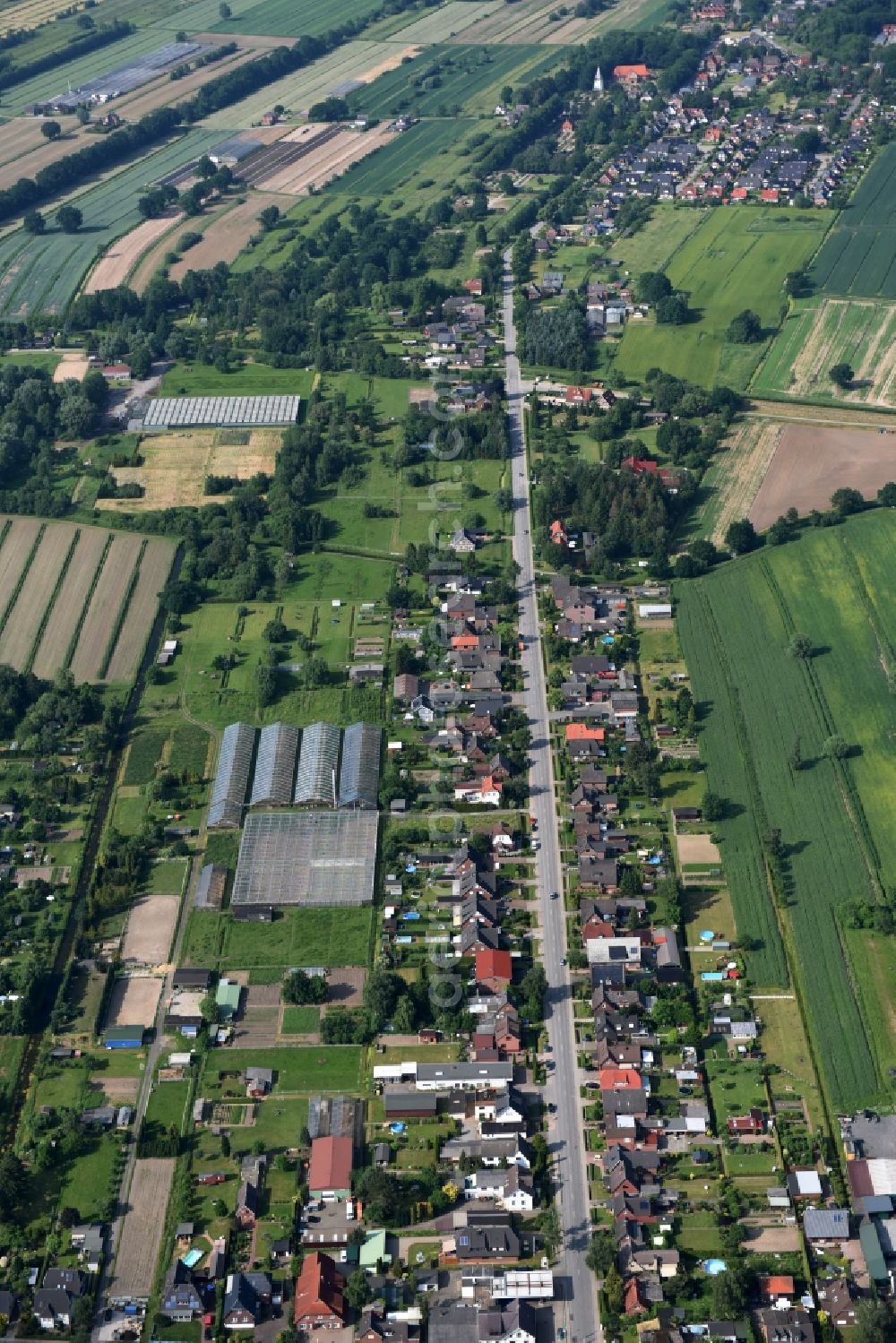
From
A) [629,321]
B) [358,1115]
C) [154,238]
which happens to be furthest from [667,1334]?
[154,238]

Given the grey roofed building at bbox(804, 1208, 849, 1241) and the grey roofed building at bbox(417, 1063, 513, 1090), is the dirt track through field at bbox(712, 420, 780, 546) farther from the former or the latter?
the grey roofed building at bbox(804, 1208, 849, 1241)

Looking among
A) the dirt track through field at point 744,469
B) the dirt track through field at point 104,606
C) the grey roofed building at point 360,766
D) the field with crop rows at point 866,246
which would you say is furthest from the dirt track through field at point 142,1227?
the field with crop rows at point 866,246

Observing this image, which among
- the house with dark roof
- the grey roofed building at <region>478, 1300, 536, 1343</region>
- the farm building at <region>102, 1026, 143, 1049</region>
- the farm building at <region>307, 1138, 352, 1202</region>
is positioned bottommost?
the grey roofed building at <region>478, 1300, 536, 1343</region>

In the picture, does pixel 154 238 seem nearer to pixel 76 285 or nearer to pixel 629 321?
pixel 76 285

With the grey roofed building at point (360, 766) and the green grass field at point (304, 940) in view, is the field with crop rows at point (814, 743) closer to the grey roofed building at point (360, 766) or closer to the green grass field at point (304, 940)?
the grey roofed building at point (360, 766)

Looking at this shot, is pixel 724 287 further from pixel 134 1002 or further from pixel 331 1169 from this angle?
pixel 331 1169

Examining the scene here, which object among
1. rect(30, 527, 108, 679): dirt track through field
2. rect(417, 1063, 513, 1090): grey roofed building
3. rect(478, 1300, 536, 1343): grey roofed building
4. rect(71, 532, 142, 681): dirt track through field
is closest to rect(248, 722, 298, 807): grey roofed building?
rect(71, 532, 142, 681): dirt track through field

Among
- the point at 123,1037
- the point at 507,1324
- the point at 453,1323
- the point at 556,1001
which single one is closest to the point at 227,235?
the point at 123,1037
